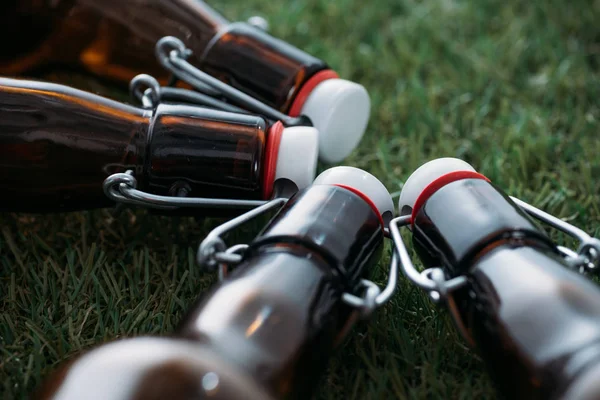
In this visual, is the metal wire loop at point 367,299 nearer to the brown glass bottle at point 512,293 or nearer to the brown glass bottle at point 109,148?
the brown glass bottle at point 512,293

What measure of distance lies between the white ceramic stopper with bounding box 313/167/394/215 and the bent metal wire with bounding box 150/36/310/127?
0.51 ft

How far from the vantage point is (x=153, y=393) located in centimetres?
46

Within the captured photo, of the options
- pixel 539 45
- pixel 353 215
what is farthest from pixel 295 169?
pixel 539 45

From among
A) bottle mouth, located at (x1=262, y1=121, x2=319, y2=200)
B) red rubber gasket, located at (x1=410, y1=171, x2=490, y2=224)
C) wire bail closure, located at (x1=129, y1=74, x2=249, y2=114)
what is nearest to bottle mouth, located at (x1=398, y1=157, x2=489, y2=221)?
red rubber gasket, located at (x1=410, y1=171, x2=490, y2=224)

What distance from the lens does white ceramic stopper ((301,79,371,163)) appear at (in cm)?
85

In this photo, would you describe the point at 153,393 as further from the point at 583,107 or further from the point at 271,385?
the point at 583,107

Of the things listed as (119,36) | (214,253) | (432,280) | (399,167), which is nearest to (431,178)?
(432,280)

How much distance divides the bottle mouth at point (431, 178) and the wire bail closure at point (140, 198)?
147 millimetres

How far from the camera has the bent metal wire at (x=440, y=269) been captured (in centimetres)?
61

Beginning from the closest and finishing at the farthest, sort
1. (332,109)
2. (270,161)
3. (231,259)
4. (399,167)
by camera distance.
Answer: (231,259) → (270,161) → (332,109) → (399,167)

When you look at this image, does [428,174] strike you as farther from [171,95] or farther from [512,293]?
[171,95]

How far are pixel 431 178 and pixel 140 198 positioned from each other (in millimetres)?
281

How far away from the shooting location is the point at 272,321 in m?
0.54

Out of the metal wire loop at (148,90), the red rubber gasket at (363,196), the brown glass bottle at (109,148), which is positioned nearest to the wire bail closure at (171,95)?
the metal wire loop at (148,90)
